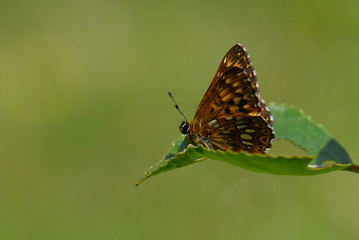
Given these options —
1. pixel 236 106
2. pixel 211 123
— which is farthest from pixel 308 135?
pixel 211 123

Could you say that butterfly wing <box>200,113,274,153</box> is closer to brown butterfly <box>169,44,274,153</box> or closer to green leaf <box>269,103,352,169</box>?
brown butterfly <box>169,44,274,153</box>

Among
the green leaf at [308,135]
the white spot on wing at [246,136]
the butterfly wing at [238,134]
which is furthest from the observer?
the white spot on wing at [246,136]

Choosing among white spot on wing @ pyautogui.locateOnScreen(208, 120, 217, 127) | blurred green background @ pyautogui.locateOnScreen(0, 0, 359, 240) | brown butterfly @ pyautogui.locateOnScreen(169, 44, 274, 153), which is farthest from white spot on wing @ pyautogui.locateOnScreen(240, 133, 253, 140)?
blurred green background @ pyautogui.locateOnScreen(0, 0, 359, 240)

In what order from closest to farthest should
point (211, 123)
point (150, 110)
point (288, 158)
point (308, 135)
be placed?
point (288, 158)
point (308, 135)
point (211, 123)
point (150, 110)

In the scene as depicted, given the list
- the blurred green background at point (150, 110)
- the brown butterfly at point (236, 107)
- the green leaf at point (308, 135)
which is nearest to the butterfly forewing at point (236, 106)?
the brown butterfly at point (236, 107)

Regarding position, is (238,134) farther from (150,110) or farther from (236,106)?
(150,110)

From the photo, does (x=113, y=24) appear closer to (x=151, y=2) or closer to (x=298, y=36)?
(x=151, y=2)

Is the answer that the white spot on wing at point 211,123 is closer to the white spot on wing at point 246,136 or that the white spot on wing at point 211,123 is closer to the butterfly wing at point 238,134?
the butterfly wing at point 238,134

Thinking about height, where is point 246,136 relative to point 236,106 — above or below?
below
